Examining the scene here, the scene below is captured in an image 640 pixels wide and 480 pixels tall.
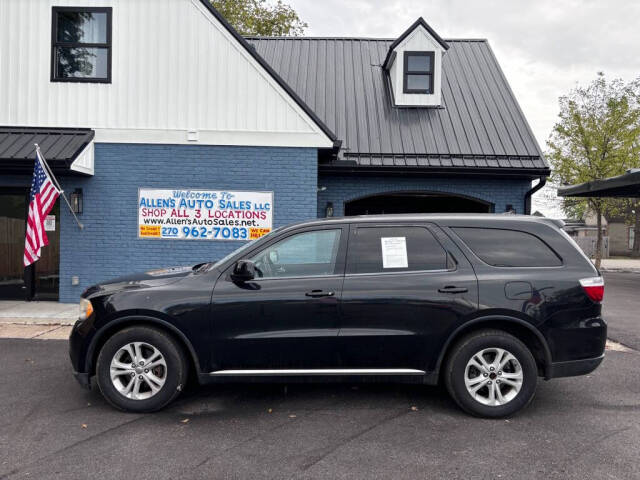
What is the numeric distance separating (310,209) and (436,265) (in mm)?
5157

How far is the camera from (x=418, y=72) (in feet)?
37.7

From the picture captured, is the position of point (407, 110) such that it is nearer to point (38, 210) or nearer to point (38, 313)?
point (38, 210)

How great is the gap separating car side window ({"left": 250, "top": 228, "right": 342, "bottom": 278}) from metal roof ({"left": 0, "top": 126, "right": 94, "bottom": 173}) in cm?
557

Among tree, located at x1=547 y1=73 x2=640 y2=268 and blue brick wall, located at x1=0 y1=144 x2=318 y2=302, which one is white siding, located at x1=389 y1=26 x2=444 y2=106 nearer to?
A: blue brick wall, located at x1=0 y1=144 x2=318 y2=302

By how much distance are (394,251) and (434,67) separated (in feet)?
28.5

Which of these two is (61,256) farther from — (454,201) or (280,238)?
(454,201)

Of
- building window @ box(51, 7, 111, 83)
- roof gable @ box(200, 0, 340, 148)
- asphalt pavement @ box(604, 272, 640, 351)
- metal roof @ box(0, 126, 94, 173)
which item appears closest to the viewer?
asphalt pavement @ box(604, 272, 640, 351)

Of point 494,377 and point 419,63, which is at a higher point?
point 419,63

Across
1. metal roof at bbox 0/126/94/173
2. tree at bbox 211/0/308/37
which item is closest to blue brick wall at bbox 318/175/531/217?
metal roof at bbox 0/126/94/173

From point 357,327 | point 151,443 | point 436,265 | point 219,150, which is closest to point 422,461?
point 357,327

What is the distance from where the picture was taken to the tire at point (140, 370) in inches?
159

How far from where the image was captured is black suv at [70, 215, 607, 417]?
3.99 meters

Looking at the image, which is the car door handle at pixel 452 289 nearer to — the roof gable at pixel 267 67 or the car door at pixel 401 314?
the car door at pixel 401 314

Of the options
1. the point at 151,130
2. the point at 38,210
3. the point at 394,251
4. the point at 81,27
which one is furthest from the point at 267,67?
→ the point at 394,251
